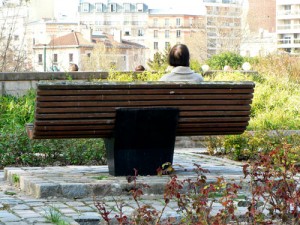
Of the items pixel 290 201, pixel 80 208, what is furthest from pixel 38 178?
pixel 290 201

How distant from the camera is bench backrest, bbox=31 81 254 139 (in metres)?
8.64

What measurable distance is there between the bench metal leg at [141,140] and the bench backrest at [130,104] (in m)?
0.07

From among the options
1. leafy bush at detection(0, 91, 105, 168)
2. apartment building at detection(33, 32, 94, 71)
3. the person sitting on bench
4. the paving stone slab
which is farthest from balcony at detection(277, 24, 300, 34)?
the person sitting on bench

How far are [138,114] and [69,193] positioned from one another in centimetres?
108

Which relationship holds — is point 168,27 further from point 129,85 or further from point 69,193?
point 69,193

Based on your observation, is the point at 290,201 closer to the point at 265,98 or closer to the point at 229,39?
the point at 265,98

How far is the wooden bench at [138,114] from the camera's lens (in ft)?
28.4

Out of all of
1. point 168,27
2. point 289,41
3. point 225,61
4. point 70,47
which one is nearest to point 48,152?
point 225,61

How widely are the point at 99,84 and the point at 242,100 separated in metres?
1.46

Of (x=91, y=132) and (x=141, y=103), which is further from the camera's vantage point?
(x=141, y=103)

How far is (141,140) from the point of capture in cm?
924

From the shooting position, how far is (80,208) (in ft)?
25.5

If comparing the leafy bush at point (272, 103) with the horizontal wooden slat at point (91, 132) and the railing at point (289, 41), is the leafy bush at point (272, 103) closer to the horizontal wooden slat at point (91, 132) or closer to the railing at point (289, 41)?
the horizontal wooden slat at point (91, 132)

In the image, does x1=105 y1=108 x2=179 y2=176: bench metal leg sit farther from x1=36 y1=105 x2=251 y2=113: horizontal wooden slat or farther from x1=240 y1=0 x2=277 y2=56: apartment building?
x1=240 y1=0 x2=277 y2=56: apartment building
